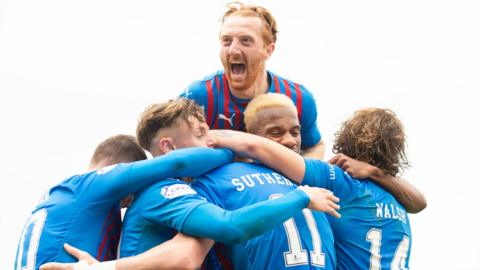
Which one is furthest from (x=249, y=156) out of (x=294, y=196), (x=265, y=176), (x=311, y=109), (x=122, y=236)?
(x=311, y=109)

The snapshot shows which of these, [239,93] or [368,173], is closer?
[368,173]

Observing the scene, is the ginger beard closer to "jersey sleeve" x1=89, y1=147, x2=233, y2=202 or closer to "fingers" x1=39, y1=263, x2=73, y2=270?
"jersey sleeve" x1=89, y1=147, x2=233, y2=202

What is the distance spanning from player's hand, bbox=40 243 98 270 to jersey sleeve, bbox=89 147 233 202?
1.21 feet

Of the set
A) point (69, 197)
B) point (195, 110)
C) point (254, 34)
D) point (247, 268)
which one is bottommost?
point (247, 268)

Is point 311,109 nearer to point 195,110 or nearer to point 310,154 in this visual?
point 310,154

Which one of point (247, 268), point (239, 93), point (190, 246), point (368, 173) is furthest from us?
point (239, 93)

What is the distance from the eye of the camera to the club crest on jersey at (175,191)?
5070mm

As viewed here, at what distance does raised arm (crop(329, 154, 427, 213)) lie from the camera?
19.7 feet

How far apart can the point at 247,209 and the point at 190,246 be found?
16.5 inches

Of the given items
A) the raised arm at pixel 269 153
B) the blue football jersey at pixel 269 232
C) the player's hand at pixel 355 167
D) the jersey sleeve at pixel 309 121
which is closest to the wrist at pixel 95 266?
the blue football jersey at pixel 269 232

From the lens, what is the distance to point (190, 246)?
4945mm

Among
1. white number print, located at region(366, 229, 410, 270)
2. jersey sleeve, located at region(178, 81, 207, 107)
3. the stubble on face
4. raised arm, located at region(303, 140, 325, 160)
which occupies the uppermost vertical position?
the stubble on face

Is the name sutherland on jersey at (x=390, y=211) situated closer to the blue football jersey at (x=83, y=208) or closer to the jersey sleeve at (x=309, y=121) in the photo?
the jersey sleeve at (x=309, y=121)

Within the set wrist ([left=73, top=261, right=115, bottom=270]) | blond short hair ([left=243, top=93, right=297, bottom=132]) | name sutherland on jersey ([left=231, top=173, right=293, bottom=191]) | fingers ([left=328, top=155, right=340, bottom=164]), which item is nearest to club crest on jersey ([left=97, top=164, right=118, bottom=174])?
wrist ([left=73, top=261, right=115, bottom=270])
